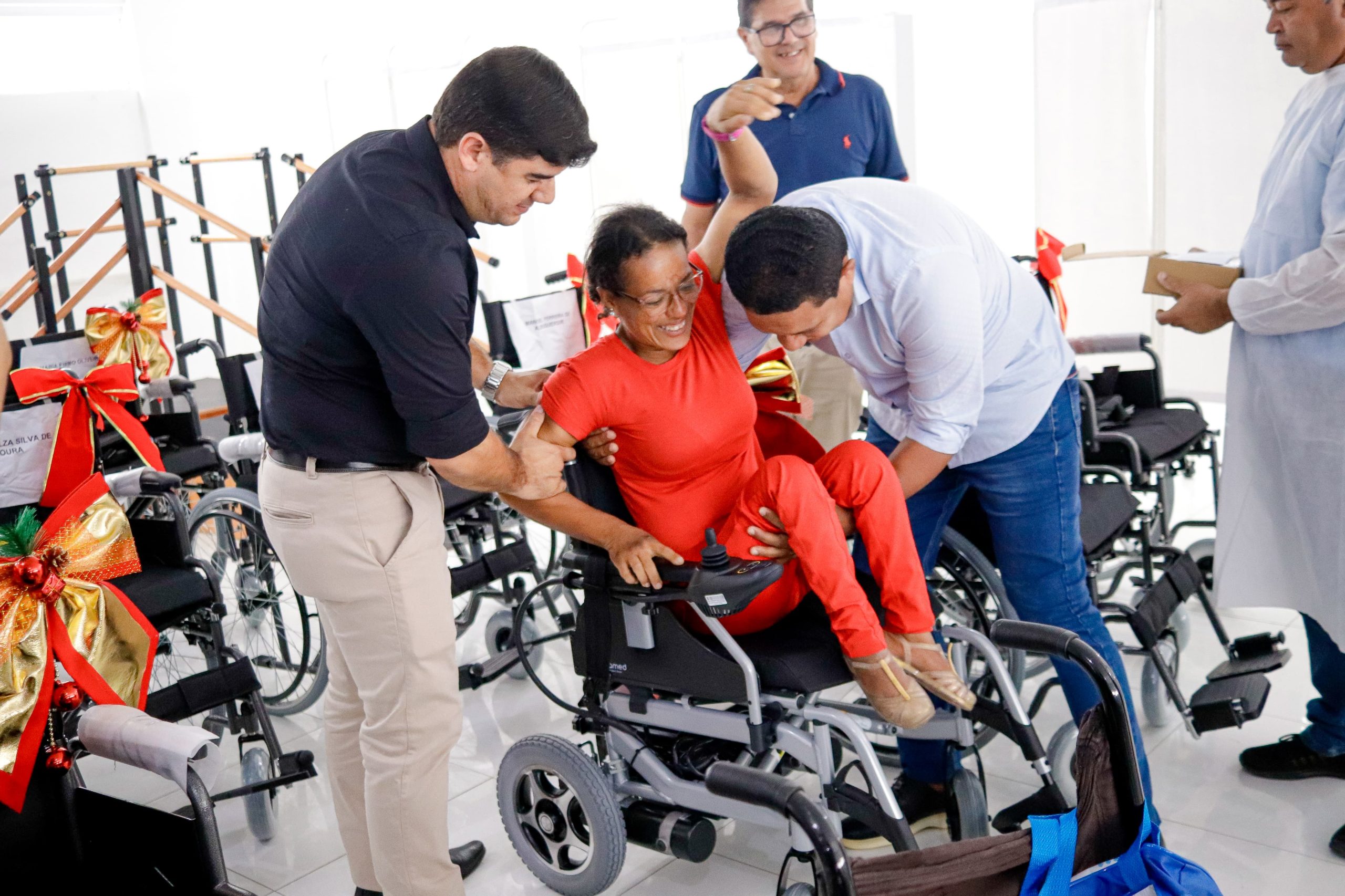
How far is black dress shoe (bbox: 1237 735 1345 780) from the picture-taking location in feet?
7.93

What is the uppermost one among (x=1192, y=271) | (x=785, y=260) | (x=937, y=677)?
(x=785, y=260)

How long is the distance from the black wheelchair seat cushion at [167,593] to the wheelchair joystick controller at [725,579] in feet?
4.24

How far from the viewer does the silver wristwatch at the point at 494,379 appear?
2233 mm

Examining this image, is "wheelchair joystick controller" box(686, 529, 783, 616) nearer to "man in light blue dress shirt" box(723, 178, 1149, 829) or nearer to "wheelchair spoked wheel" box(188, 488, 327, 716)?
"man in light blue dress shirt" box(723, 178, 1149, 829)

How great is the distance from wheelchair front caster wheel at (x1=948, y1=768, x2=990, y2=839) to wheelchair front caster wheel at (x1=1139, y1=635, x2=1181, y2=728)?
0.74m

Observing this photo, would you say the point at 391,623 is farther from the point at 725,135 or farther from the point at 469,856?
the point at 725,135

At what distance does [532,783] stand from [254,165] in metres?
7.00

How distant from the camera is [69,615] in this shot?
214cm

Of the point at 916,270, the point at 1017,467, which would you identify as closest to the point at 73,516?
the point at 916,270

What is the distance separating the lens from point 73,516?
2.29 m

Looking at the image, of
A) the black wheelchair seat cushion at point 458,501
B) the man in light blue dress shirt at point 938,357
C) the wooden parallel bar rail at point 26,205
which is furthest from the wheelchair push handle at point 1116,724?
the wooden parallel bar rail at point 26,205

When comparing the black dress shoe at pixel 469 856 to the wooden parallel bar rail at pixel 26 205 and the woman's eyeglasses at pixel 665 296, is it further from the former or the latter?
the wooden parallel bar rail at pixel 26 205

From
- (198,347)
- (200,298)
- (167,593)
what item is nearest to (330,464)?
(167,593)

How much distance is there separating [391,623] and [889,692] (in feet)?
2.65
